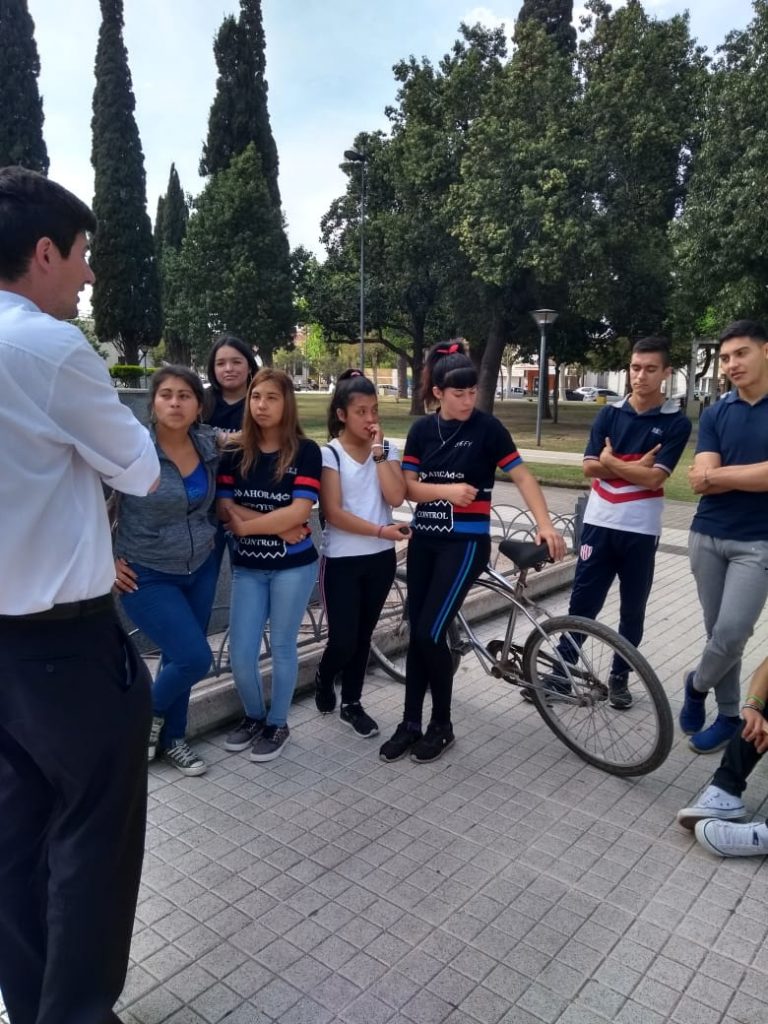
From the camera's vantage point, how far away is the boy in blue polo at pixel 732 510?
3.33 metres

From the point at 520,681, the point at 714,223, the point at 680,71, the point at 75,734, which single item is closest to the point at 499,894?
the point at 520,681

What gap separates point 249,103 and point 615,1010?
3608cm

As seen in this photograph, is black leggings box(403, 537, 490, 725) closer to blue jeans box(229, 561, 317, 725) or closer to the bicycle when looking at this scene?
the bicycle

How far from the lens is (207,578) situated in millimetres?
3430

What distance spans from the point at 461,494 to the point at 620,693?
4.42ft

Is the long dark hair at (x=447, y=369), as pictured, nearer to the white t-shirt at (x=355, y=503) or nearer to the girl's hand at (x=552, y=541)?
the white t-shirt at (x=355, y=503)

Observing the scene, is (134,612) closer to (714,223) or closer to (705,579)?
(705,579)

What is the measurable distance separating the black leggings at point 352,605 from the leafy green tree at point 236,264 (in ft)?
89.4

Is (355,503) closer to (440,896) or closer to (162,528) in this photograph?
(162,528)

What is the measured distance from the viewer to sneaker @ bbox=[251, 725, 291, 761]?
3482 mm

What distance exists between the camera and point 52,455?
163cm

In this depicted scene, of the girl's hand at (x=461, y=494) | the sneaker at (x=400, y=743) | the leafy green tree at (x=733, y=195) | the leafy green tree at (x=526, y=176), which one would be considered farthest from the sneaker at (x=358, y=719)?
the leafy green tree at (x=526, y=176)

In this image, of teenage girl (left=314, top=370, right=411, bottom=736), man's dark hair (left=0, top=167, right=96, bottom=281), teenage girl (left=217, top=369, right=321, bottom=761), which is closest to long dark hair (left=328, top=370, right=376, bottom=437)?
teenage girl (left=314, top=370, right=411, bottom=736)

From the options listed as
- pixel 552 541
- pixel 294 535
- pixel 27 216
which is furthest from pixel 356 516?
pixel 27 216
